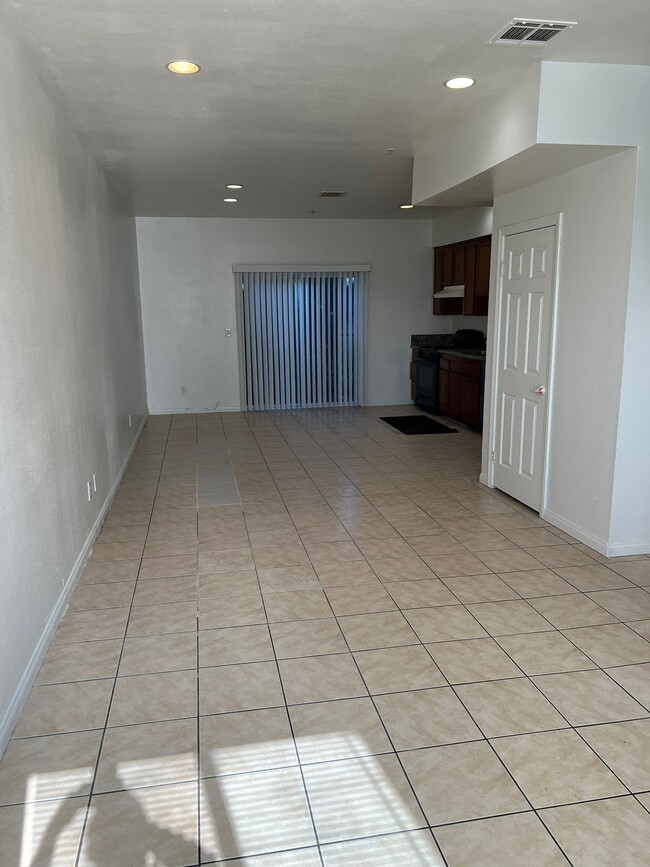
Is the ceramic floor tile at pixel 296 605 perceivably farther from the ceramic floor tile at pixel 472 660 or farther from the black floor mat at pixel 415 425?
the black floor mat at pixel 415 425

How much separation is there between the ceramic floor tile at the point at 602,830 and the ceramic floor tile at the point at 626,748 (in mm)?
104

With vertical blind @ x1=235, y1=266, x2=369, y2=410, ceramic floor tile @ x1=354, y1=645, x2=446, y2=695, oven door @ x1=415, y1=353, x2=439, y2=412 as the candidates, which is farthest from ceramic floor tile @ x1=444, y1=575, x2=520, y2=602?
vertical blind @ x1=235, y1=266, x2=369, y2=410

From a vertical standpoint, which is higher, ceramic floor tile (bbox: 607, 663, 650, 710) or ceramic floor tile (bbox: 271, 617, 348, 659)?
ceramic floor tile (bbox: 271, 617, 348, 659)

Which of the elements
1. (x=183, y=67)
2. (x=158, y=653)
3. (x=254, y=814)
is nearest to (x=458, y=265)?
(x=183, y=67)

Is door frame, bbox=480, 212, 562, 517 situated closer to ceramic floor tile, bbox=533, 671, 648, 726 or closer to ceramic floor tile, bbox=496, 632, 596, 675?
ceramic floor tile, bbox=496, 632, 596, 675

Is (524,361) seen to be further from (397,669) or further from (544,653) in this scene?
(397,669)

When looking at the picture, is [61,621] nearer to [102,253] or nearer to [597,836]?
[597,836]

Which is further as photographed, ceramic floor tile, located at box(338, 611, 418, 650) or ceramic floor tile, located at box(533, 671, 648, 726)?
ceramic floor tile, located at box(338, 611, 418, 650)

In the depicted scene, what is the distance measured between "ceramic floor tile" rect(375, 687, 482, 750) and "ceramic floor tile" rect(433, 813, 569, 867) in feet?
1.17

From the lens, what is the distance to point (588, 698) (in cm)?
243

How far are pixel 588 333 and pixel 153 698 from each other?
3126mm

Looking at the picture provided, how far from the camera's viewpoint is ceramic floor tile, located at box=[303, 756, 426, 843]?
183 cm

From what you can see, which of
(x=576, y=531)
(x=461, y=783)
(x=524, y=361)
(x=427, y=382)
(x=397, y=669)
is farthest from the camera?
(x=427, y=382)

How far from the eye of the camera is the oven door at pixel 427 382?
844 cm
